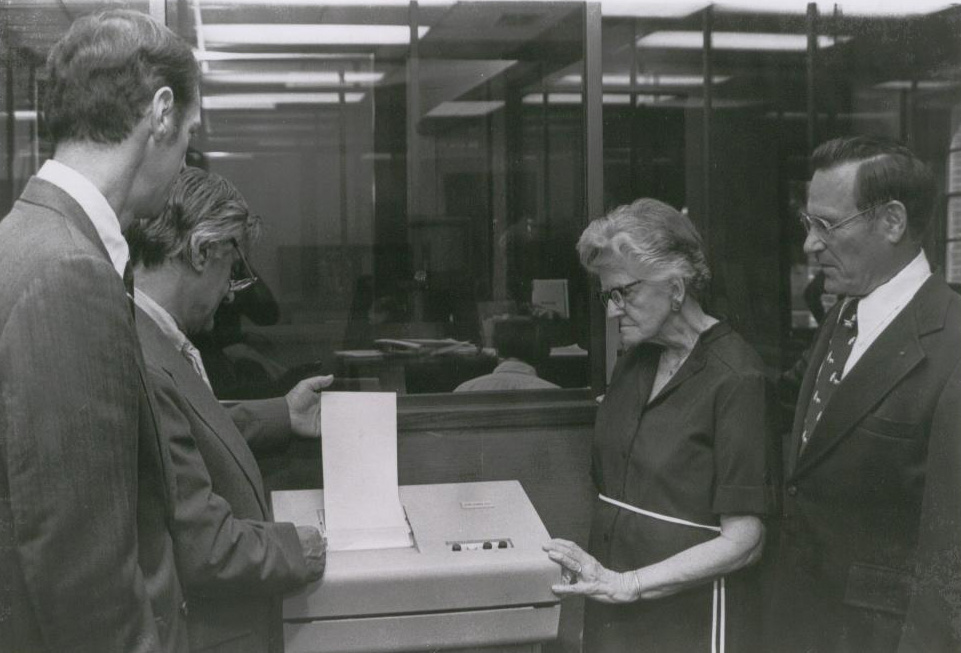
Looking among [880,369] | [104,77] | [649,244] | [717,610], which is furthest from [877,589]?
[104,77]

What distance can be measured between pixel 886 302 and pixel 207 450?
4.43ft

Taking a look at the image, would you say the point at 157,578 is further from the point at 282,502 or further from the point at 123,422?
the point at 282,502

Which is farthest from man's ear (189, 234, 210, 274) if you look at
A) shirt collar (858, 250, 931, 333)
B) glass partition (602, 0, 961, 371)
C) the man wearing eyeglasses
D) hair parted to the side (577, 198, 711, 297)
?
shirt collar (858, 250, 931, 333)

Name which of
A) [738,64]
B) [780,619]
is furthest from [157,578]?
[738,64]

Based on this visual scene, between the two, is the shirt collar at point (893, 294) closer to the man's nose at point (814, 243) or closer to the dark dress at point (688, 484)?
the man's nose at point (814, 243)

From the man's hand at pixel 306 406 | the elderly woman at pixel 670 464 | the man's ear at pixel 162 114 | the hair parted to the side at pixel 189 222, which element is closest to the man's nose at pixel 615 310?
the elderly woman at pixel 670 464

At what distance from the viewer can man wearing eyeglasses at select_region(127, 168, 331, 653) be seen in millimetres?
1491

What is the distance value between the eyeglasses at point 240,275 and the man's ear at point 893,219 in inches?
50.5

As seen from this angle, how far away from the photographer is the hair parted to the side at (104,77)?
128 centimetres

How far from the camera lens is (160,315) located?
5.63 feet

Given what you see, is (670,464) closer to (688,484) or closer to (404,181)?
(688,484)

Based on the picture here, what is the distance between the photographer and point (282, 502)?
1.98 metres

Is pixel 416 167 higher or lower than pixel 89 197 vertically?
higher

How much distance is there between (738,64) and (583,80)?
757 mm
